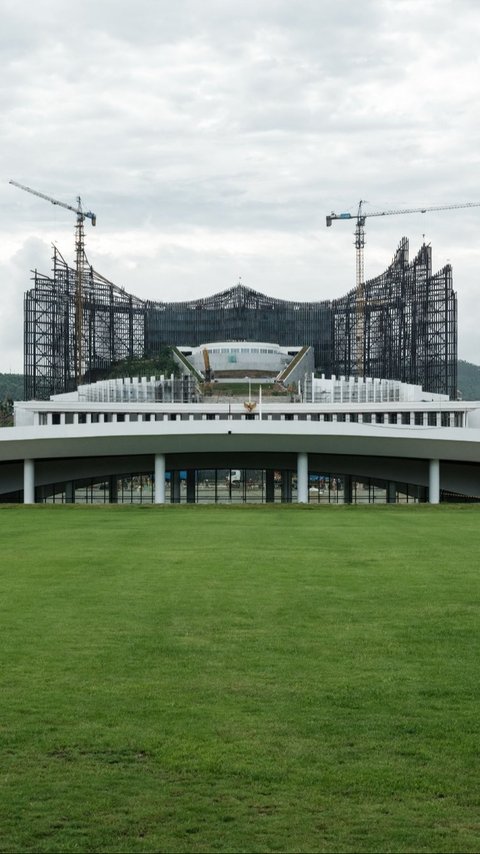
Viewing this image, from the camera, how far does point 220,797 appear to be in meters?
6.92

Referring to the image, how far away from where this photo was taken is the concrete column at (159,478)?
168 feet

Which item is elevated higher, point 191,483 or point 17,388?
point 17,388

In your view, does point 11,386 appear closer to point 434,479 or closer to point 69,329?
point 69,329

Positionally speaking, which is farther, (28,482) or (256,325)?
(256,325)

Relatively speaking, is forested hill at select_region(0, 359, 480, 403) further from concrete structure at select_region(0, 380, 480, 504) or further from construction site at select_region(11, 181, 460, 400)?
concrete structure at select_region(0, 380, 480, 504)

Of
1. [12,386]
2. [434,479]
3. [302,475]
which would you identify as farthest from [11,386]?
[434,479]

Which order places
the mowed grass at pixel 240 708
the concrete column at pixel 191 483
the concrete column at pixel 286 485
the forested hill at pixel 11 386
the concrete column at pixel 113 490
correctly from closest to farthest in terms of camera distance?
the mowed grass at pixel 240 708
the concrete column at pixel 286 485
the concrete column at pixel 113 490
the concrete column at pixel 191 483
the forested hill at pixel 11 386

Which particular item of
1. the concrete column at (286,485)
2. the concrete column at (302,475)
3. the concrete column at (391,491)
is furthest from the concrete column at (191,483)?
the concrete column at (391,491)

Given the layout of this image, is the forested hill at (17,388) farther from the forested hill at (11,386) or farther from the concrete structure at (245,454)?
the concrete structure at (245,454)

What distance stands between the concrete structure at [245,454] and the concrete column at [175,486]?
54 millimetres

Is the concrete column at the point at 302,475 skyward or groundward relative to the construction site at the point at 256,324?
groundward

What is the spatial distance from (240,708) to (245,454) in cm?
4434

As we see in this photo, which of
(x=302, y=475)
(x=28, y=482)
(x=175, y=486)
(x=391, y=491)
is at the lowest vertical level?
(x=391, y=491)

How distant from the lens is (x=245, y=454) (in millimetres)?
53281
